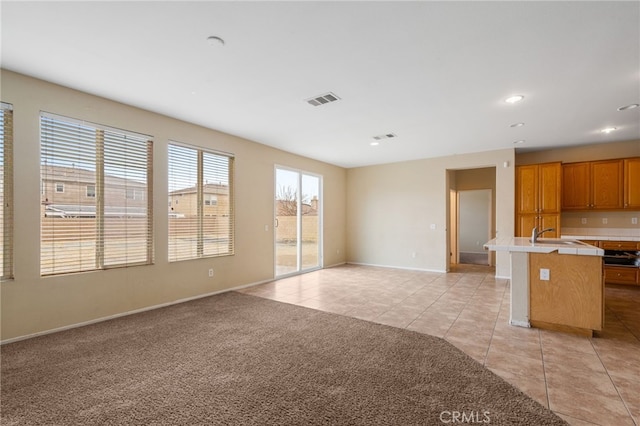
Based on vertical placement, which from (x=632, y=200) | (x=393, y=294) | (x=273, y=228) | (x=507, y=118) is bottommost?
(x=393, y=294)

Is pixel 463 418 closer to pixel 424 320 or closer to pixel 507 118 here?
pixel 424 320

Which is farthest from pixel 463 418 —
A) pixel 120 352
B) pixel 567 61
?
pixel 567 61

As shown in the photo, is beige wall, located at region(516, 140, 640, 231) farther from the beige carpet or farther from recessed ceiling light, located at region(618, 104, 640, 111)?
the beige carpet

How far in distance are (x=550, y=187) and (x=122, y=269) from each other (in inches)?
295

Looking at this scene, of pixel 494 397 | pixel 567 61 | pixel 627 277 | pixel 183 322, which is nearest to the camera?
pixel 494 397

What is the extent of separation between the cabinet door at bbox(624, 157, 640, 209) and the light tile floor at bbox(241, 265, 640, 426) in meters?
1.56

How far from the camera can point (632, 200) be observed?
17.5ft

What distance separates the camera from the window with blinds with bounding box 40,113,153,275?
3.27 meters

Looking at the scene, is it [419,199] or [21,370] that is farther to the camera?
[419,199]

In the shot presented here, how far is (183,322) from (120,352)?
834 mm

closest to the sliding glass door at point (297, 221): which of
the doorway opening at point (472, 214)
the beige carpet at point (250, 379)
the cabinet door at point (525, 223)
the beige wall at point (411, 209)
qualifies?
the beige wall at point (411, 209)

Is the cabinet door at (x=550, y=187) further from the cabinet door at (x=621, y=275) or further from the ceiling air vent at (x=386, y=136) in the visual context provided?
the ceiling air vent at (x=386, y=136)

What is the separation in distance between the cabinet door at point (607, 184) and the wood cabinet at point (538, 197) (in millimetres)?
671

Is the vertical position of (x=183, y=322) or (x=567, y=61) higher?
(x=567, y=61)
